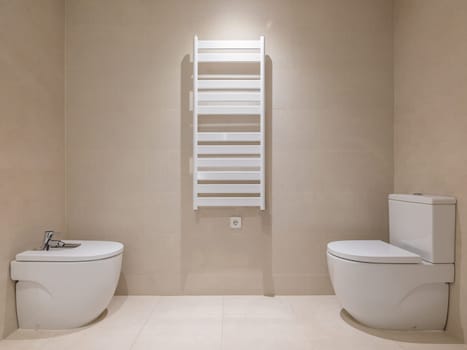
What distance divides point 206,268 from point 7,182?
123cm

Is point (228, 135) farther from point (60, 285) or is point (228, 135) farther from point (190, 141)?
point (60, 285)

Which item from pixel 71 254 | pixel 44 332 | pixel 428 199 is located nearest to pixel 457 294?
pixel 428 199

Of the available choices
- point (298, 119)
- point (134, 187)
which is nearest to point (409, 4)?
point (298, 119)

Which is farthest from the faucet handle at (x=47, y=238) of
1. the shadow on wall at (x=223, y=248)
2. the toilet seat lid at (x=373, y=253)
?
the toilet seat lid at (x=373, y=253)

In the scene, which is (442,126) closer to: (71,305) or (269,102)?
(269,102)

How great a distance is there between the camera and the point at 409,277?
1.67 m

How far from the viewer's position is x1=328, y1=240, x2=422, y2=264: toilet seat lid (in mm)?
1680

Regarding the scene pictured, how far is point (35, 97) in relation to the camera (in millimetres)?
1878

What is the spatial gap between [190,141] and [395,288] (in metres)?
1.44

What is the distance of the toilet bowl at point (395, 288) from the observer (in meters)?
1.68

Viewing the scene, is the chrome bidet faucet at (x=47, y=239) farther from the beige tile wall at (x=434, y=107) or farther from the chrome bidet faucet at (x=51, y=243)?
the beige tile wall at (x=434, y=107)

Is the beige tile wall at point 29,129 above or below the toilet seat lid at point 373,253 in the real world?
above

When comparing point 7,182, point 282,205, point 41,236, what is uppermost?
point 7,182

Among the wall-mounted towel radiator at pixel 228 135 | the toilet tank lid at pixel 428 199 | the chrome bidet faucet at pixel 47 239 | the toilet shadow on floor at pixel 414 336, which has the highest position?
the wall-mounted towel radiator at pixel 228 135
